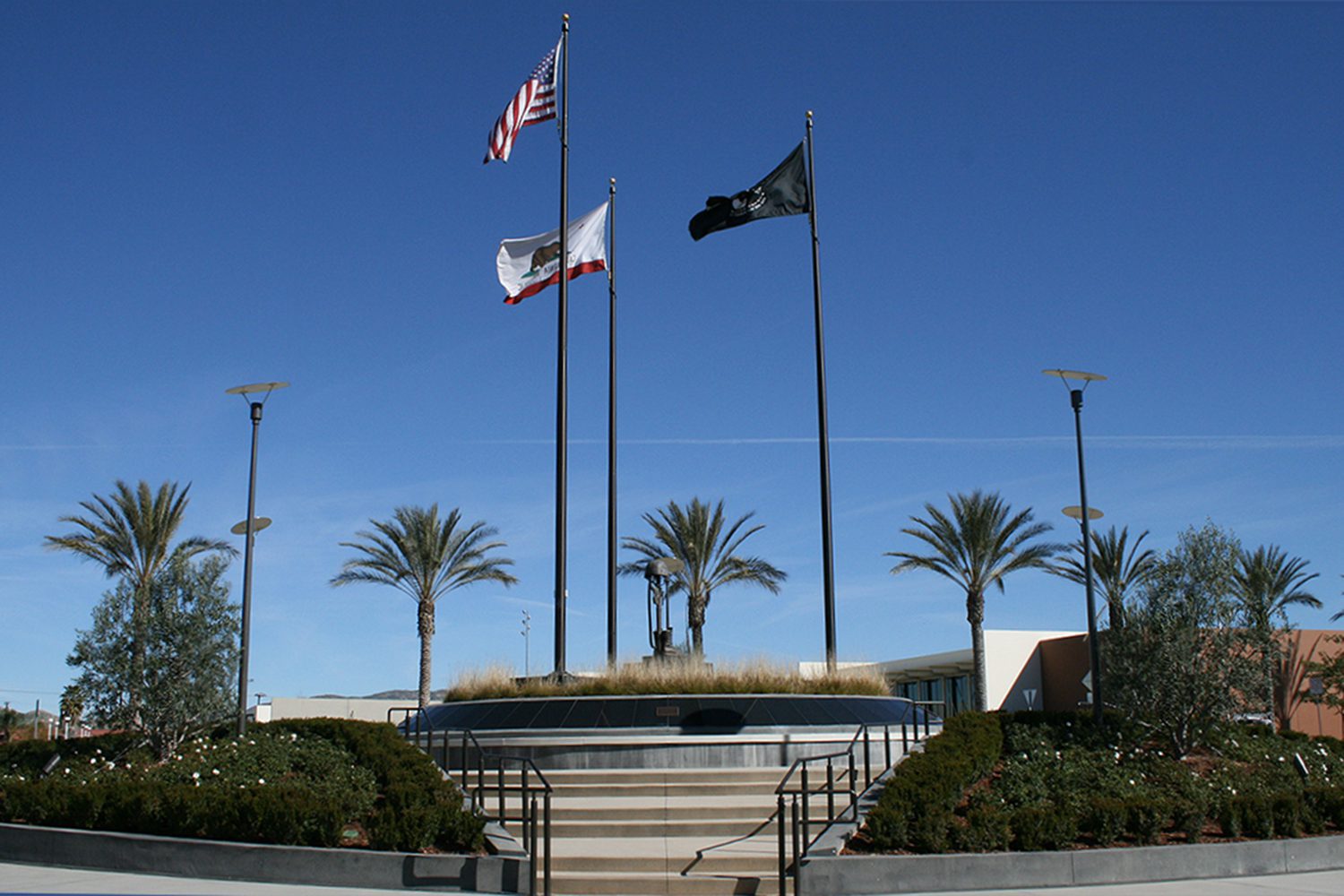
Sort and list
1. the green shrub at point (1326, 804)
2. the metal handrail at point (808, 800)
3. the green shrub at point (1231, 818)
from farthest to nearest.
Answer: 1. the green shrub at point (1326, 804)
2. the green shrub at point (1231, 818)
3. the metal handrail at point (808, 800)

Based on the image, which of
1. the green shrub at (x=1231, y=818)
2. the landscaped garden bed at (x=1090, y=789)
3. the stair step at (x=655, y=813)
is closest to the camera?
the landscaped garden bed at (x=1090, y=789)

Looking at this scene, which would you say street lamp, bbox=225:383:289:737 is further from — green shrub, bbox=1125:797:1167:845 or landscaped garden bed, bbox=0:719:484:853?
green shrub, bbox=1125:797:1167:845

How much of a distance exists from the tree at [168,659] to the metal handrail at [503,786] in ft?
8.94

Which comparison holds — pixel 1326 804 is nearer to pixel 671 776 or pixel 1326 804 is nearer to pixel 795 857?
pixel 795 857

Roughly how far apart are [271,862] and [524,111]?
14511 mm

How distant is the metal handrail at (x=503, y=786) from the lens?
433 inches

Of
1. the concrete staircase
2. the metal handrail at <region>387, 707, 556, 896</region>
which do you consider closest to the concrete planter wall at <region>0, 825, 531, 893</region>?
the metal handrail at <region>387, 707, 556, 896</region>

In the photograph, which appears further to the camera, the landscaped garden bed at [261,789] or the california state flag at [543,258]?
the california state flag at [543,258]

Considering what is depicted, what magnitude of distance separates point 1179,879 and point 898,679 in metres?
42.4

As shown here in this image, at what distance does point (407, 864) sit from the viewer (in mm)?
11328

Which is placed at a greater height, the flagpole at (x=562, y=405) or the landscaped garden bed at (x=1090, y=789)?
the flagpole at (x=562, y=405)


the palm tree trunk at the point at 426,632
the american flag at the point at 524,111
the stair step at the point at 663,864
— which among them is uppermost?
the american flag at the point at 524,111

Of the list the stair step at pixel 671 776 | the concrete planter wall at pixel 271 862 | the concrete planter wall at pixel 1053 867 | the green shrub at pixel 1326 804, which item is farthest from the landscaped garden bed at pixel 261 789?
the green shrub at pixel 1326 804

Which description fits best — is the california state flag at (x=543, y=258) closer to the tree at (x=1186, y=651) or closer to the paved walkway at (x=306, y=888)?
the tree at (x=1186, y=651)
